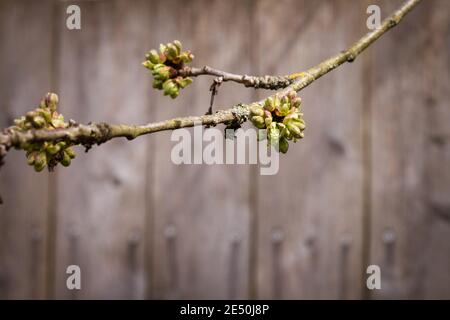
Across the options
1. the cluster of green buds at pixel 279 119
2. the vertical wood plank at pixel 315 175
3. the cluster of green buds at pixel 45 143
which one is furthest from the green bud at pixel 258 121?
the vertical wood plank at pixel 315 175

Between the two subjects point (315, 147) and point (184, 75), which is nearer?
point (184, 75)

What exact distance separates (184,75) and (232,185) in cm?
84

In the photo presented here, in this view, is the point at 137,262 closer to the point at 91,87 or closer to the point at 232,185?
the point at 232,185

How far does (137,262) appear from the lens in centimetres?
145

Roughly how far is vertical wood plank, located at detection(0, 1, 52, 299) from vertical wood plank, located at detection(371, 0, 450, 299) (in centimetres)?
77

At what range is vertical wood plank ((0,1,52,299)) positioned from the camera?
1479 millimetres

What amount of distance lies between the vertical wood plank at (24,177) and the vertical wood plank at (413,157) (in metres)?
0.77

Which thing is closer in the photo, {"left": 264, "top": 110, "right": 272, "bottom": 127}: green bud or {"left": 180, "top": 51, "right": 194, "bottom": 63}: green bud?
{"left": 264, "top": 110, "right": 272, "bottom": 127}: green bud

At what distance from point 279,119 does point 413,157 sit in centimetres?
97

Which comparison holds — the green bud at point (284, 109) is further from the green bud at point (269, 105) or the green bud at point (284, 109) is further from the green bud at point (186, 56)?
the green bud at point (186, 56)

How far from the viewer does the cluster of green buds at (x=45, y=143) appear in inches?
15.2

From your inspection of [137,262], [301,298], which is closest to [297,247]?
[301,298]

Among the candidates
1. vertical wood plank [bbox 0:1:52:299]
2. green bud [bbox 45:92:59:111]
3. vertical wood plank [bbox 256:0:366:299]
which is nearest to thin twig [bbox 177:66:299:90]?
green bud [bbox 45:92:59:111]

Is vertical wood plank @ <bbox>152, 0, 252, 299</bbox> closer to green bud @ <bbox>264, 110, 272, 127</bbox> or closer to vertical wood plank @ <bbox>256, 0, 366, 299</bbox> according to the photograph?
vertical wood plank @ <bbox>256, 0, 366, 299</bbox>
